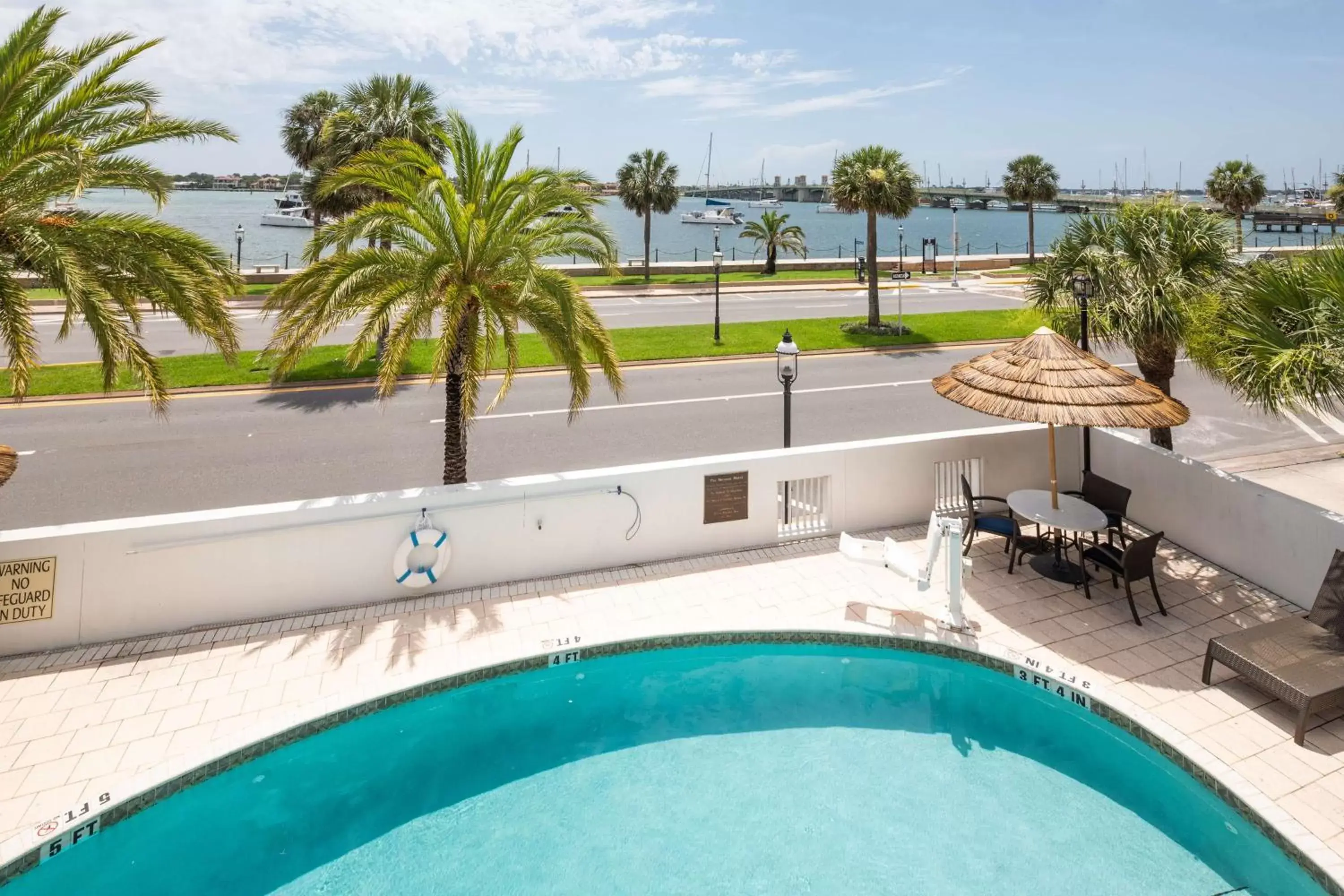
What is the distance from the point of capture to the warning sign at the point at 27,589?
284 inches

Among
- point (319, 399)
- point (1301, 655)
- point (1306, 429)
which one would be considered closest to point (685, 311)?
point (319, 399)

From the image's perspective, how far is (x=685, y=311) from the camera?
31312mm

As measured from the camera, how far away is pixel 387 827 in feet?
19.7

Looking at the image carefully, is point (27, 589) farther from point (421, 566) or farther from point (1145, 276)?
point (1145, 276)

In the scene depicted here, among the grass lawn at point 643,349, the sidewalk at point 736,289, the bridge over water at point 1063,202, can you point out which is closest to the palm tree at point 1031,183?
the bridge over water at point 1063,202

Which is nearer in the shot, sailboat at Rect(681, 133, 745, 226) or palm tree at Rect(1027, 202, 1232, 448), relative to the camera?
palm tree at Rect(1027, 202, 1232, 448)

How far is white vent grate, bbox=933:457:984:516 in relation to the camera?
405 inches

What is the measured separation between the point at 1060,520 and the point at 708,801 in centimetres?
517

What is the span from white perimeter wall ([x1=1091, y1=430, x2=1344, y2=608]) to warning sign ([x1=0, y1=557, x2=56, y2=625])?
12.2 metres

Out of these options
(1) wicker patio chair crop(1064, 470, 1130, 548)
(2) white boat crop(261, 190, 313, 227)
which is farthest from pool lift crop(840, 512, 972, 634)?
(2) white boat crop(261, 190, 313, 227)

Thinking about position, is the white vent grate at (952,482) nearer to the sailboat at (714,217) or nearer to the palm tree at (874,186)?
the palm tree at (874,186)

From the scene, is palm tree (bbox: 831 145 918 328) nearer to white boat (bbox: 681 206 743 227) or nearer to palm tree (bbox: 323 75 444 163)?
palm tree (bbox: 323 75 444 163)

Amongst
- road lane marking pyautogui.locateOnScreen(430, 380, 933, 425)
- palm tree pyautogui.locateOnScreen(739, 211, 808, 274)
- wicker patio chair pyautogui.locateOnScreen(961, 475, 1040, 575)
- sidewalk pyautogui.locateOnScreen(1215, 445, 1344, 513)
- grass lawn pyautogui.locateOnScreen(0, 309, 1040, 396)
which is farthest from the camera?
palm tree pyautogui.locateOnScreen(739, 211, 808, 274)

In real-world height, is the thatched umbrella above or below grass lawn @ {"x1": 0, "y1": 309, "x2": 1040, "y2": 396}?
Answer: below
